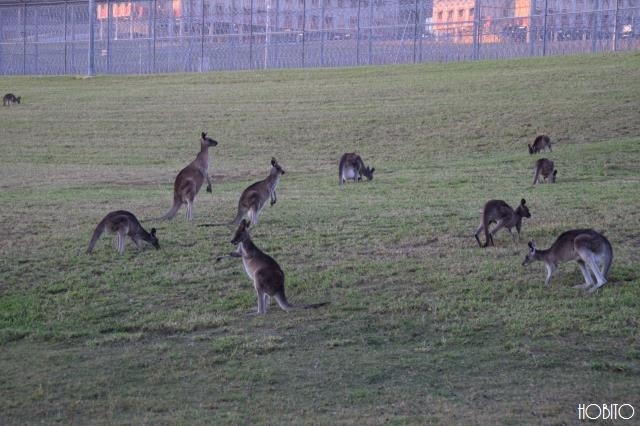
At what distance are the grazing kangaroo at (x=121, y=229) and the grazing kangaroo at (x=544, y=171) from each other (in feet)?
25.5

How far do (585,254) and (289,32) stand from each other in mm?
38326

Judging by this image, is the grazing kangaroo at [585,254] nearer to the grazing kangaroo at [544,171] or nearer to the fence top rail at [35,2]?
the grazing kangaroo at [544,171]

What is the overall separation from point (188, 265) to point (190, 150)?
1520cm

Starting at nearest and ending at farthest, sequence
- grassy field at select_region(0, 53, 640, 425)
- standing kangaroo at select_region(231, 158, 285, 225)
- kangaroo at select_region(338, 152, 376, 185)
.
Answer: grassy field at select_region(0, 53, 640, 425)
standing kangaroo at select_region(231, 158, 285, 225)
kangaroo at select_region(338, 152, 376, 185)

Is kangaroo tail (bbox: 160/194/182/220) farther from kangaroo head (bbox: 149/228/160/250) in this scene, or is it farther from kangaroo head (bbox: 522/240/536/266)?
kangaroo head (bbox: 522/240/536/266)

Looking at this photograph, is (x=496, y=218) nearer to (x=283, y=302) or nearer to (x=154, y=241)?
(x=283, y=302)

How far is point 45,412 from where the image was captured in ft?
26.3

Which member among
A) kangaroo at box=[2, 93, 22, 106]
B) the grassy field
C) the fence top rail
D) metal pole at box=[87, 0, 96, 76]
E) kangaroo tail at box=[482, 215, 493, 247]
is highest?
the fence top rail

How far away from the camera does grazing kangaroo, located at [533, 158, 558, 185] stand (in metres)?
17.6

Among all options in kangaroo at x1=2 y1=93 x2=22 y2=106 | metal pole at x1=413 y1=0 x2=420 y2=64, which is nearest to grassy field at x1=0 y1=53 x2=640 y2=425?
kangaroo at x1=2 y1=93 x2=22 y2=106

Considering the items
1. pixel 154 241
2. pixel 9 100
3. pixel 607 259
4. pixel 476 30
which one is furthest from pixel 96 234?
pixel 476 30

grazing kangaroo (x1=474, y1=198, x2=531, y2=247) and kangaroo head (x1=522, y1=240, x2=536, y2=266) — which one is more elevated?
grazing kangaroo (x1=474, y1=198, x2=531, y2=247)

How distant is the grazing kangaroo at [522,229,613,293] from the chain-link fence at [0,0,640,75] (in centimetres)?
2897

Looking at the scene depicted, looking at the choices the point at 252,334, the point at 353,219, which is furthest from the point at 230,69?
the point at 252,334
